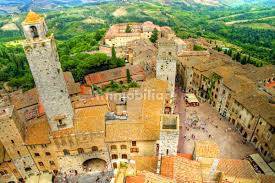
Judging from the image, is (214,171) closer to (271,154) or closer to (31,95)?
(271,154)

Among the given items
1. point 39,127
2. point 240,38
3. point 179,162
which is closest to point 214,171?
point 179,162

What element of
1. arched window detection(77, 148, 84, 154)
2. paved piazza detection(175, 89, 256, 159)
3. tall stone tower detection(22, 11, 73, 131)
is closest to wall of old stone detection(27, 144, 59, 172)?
tall stone tower detection(22, 11, 73, 131)

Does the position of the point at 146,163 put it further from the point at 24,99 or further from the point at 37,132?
the point at 24,99

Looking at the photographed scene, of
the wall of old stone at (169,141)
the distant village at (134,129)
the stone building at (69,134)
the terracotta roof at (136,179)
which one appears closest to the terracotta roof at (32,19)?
the distant village at (134,129)

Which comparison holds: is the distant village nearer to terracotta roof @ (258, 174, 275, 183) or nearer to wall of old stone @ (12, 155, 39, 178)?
terracotta roof @ (258, 174, 275, 183)

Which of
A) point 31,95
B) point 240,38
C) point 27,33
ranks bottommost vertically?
point 240,38

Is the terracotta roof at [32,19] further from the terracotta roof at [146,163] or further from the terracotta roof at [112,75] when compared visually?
the terracotta roof at [112,75]
